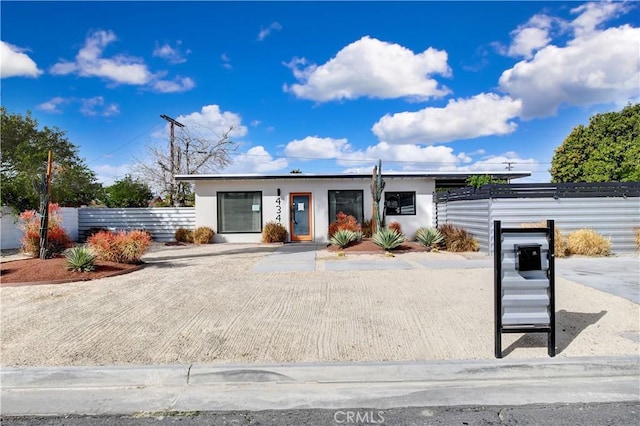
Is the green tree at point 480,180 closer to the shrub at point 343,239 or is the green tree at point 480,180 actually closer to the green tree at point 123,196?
the shrub at point 343,239

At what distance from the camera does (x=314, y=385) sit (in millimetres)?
3752

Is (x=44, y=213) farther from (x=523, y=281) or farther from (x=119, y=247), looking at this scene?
(x=523, y=281)

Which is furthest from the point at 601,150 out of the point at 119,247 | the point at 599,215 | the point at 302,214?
the point at 119,247

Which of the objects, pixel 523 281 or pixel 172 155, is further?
pixel 172 155

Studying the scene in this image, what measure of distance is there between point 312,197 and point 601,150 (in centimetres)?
2487

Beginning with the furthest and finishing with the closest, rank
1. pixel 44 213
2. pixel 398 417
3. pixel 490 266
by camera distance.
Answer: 1. pixel 44 213
2. pixel 490 266
3. pixel 398 417

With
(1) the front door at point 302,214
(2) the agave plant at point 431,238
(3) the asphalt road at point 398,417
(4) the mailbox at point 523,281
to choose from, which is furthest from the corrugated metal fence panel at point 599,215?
(3) the asphalt road at point 398,417

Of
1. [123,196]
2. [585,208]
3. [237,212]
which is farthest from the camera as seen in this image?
[123,196]

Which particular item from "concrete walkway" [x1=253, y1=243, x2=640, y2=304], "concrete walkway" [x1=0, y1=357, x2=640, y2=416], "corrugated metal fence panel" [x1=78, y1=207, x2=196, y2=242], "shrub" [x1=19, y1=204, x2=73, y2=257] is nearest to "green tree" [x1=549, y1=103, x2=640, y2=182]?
"concrete walkway" [x1=253, y1=243, x2=640, y2=304]

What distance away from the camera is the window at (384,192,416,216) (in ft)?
57.4

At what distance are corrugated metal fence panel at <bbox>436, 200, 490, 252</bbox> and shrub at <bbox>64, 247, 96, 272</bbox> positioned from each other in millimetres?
10430

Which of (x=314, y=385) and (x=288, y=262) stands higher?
(x=288, y=262)

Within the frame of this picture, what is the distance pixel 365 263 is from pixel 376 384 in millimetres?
6722

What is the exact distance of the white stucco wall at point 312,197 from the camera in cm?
1747
